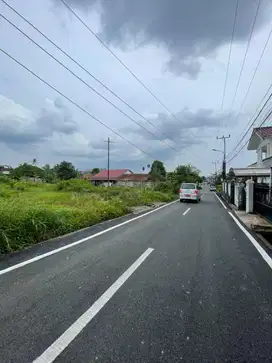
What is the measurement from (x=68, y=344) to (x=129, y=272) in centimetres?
229

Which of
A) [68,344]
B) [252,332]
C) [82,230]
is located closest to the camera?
[68,344]

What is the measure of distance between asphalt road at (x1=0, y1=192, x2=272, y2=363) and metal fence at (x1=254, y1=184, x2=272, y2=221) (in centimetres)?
624

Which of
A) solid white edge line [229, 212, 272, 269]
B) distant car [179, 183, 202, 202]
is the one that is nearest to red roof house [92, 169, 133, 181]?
distant car [179, 183, 202, 202]

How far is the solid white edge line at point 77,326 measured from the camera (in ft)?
8.13

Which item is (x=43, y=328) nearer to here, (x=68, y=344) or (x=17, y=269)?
(x=68, y=344)

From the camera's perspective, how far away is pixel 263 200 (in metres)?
13.3

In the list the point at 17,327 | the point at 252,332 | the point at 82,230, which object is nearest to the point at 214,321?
the point at 252,332

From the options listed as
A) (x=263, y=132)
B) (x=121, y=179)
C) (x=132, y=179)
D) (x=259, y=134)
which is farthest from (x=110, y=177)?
(x=259, y=134)

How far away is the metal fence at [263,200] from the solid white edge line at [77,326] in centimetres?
924

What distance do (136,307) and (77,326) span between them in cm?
83

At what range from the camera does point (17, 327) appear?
2938 millimetres

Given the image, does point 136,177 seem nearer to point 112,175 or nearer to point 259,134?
point 112,175

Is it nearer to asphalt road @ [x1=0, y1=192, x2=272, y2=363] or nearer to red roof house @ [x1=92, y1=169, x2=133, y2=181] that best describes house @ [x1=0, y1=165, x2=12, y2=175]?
red roof house @ [x1=92, y1=169, x2=133, y2=181]

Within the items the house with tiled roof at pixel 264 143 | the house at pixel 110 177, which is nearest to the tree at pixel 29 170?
the house at pixel 110 177
